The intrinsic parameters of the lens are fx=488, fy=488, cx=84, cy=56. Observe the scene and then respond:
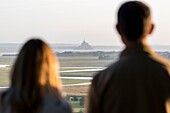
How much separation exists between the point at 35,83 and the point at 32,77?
2 cm

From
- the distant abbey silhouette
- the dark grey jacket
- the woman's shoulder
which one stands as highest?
the dark grey jacket

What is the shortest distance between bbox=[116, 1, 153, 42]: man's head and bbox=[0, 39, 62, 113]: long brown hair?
301 millimetres

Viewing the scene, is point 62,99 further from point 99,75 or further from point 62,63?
point 62,63

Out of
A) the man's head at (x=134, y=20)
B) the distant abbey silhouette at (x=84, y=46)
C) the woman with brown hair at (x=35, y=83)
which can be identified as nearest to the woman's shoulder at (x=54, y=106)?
the woman with brown hair at (x=35, y=83)

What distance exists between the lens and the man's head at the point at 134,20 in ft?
5.38

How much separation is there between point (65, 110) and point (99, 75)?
21 cm

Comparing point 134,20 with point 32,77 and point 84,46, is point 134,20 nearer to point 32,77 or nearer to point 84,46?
point 32,77

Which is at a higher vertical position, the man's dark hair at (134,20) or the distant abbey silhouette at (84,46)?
the man's dark hair at (134,20)

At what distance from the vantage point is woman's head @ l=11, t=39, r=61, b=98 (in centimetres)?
172

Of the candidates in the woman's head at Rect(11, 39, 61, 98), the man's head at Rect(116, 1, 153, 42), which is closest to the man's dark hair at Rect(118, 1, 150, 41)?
the man's head at Rect(116, 1, 153, 42)

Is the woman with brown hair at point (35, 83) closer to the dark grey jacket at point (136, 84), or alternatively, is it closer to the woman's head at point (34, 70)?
the woman's head at point (34, 70)

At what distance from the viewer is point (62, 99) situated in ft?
5.90

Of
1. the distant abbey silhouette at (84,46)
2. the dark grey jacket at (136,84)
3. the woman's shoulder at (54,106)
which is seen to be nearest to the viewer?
the dark grey jacket at (136,84)

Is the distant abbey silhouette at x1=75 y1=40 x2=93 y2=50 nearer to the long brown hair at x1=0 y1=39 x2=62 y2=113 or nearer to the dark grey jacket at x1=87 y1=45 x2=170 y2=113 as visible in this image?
the long brown hair at x1=0 y1=39 x2=62 y2=113
